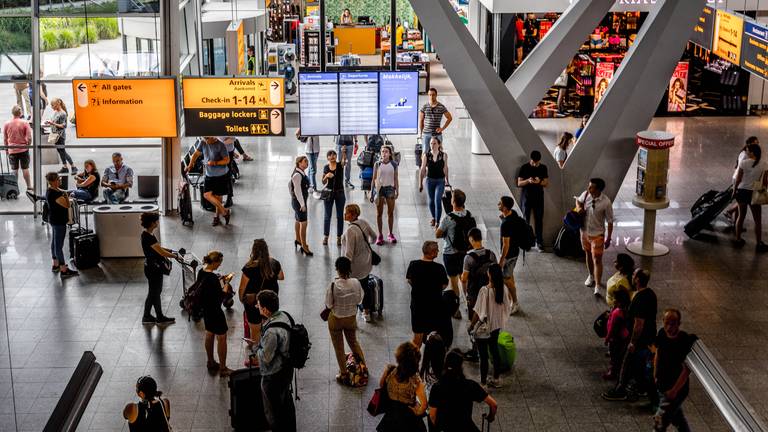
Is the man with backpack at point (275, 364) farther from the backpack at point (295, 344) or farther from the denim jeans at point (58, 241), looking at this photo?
the denim jeans at point (58, 241)

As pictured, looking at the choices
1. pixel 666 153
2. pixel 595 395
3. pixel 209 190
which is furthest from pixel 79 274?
pixel 666 153


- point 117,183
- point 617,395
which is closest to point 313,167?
point 117,183

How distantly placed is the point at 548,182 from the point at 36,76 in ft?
29.5

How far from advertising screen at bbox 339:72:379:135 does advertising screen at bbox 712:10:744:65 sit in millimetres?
6067

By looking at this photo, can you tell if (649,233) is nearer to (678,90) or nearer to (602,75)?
(602,75)

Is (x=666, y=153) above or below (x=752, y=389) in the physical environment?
above

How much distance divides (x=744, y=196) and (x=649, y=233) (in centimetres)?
164

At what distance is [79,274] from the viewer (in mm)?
13484

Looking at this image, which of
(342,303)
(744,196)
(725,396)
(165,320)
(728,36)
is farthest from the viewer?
(728,36)

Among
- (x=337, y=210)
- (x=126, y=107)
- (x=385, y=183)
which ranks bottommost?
(x=337, y=210)

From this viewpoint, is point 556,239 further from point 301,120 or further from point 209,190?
point 209,190

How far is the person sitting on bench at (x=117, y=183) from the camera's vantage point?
1560 centimetres

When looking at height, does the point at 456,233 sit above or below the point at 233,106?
below

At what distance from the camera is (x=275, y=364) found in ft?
27.6
